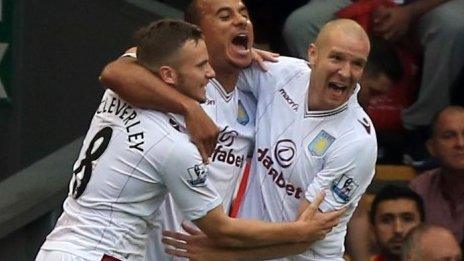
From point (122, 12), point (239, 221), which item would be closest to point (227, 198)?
point (239, 221)

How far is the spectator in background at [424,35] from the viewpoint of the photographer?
9.62m

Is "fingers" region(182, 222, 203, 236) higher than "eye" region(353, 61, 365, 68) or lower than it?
lower

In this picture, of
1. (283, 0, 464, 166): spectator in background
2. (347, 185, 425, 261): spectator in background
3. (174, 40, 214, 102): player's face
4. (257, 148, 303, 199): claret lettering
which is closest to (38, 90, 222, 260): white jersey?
(174, 40, 214, 102): player's face

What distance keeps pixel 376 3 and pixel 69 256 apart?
10.4 feet

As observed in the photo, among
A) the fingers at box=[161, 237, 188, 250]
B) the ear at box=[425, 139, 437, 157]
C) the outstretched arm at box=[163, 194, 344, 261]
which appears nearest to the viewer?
the outstretched arm at box=[163, 194, 344, 261]

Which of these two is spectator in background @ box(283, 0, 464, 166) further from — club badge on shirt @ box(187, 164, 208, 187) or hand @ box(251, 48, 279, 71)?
club badge on shirt @ box(187, 164, 208, 187)

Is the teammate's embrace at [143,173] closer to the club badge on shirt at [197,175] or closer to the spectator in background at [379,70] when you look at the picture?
the club badge on shirt at [197,175]

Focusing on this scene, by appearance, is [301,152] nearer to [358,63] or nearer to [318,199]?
[318,199]

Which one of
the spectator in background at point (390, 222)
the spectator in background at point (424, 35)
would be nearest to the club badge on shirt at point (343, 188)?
the spectator in background at point (390, 222)

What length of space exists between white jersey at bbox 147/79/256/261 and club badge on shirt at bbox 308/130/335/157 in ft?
1.10

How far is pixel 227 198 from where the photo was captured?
7.67 meters

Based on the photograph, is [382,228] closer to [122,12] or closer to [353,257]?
[353,257]

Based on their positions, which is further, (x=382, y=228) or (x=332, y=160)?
(x=382, y=228)

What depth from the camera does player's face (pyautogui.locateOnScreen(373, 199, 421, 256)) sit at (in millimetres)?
8945
